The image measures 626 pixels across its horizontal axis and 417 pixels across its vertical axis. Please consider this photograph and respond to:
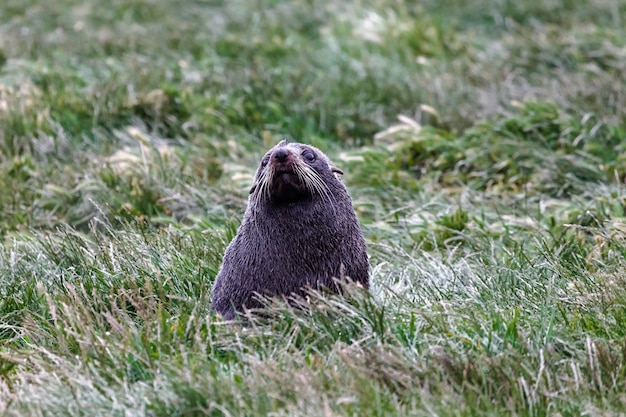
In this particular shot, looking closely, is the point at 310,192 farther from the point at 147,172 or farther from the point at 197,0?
the point at 197,0

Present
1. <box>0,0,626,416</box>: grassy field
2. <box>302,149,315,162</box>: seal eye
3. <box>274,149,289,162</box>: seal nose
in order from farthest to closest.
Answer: <box>302,149,315,162</box>: seal eye
<box>274,149,289,162</box>: seal nose
<box>0,0,626,416</box>: grassy field

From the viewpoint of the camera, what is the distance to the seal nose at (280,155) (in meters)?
4.50

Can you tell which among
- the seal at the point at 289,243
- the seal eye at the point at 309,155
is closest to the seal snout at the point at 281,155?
the seal at the point at 289,243

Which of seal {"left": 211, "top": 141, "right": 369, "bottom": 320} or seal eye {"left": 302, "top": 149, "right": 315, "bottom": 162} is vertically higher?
seal eye {"left": 302, "top": 149, "right": 315, "bottom": 162}

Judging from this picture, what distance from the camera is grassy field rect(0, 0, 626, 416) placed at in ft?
12.4

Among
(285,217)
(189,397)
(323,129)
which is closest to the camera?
(189,397)

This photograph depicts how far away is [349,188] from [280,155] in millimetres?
2738

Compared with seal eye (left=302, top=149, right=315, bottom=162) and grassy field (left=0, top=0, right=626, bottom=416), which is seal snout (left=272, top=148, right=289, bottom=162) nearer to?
seal eye (left=302, top=149, right=315, bottom=162)

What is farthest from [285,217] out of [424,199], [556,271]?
[424,199]

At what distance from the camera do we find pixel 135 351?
13.0ft

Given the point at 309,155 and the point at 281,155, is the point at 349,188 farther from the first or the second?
the point at 281,155

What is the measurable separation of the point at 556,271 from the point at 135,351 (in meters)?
2.06

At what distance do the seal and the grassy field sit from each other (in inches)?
8.8

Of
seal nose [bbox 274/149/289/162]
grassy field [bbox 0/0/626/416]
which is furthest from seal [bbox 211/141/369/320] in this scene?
grassy field [bbox 0/0/626/416]
